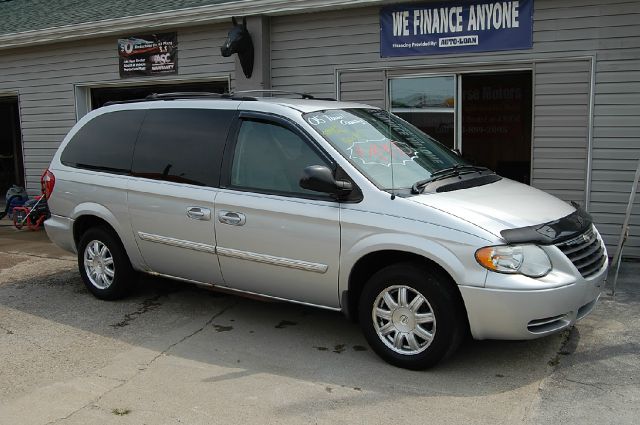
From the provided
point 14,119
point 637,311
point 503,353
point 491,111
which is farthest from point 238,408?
point 14,119

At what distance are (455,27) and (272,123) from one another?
3.83 meters

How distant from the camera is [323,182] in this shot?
447cm

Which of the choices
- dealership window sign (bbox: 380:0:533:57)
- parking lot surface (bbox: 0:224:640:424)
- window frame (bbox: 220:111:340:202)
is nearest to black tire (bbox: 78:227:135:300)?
parking lot surface (bbox: 0:224:640:424)

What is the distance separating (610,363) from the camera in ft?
15.0

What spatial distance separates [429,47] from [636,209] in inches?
122

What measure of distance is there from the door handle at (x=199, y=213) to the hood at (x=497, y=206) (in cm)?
171

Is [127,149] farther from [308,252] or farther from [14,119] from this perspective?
[14,119]

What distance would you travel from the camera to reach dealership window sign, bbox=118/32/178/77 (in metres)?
10.2

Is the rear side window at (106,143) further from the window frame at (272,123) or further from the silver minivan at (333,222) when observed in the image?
the window frame at (272,123)

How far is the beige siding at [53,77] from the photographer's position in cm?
1085

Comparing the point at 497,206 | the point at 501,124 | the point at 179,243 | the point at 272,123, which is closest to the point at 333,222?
the point at 272,123

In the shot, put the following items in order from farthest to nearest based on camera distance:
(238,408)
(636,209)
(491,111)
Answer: (491,111)
(636,209)
(238,408)

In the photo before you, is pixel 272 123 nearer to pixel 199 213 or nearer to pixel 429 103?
pixel 199 213

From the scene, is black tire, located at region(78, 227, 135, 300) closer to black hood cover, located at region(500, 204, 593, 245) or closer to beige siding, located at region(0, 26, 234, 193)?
black hood cover, located at region(500, 204, 593, 245)
